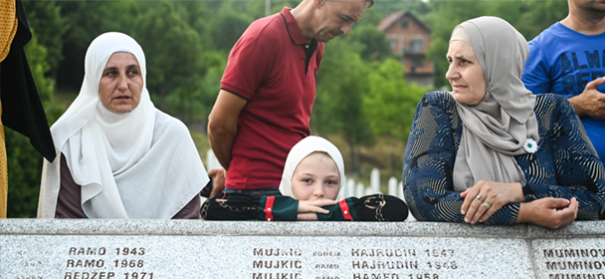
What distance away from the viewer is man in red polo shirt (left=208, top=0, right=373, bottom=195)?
10.3 ft

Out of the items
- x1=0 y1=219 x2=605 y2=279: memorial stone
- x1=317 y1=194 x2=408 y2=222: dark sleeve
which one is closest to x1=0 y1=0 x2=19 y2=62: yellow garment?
x1=0 y1=219 x2=605 y2=279: memorial stone

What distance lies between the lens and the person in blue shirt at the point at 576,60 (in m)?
3.00

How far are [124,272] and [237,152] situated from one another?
3.65 feet

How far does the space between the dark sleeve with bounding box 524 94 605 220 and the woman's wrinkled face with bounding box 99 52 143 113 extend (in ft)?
7.16

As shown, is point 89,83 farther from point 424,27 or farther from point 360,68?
point 424,27

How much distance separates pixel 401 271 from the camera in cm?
A: 231

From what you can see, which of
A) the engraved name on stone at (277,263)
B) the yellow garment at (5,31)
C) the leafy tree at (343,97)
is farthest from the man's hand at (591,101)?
the leafy tree at (343,97)

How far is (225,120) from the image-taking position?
3158mm

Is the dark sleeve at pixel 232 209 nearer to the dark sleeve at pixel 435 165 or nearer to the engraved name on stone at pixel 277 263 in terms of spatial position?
the engraved name on stone at pixel 277 263

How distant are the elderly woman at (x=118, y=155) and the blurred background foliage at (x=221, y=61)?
1924cm

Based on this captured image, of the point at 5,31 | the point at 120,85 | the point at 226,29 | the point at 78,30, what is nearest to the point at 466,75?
the point at 120,85

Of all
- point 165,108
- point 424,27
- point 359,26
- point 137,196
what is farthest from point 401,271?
Answer: point 424,27

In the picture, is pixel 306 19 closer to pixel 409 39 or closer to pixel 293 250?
pixel 293 250

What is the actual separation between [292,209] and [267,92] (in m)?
0.83
